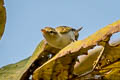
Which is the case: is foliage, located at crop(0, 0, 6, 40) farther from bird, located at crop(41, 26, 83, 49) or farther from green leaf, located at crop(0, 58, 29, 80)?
green leaf, located at crop(0, 58, 29, 80)

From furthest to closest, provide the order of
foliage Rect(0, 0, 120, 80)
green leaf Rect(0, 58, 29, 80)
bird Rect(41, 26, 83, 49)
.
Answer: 1. green leaf Rect(0, 58, 29, 80)
2. bird Rect(41, 26, 83, 49)
3. foliage Rect(0, 0, 120, 80)

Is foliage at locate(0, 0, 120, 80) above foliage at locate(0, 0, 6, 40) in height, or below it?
below

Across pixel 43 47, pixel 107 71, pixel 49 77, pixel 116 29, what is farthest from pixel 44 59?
pixel 116 29

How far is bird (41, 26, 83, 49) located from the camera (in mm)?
1430

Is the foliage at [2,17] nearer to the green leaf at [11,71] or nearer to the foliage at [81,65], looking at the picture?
the foliage at [81,65]

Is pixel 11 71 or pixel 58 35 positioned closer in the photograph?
pixel 58 35

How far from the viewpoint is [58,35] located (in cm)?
147

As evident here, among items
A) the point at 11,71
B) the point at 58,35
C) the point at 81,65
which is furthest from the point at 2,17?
the point at 11,71

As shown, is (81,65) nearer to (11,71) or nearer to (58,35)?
(58,35)

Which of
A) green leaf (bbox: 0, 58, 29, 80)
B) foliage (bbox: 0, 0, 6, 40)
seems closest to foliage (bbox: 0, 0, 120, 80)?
foliage (bbox: 0, 0, 6, 40)

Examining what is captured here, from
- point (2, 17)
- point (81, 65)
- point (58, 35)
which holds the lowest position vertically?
point (81, 65)

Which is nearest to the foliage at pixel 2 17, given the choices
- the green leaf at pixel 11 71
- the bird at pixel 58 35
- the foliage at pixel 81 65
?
the foliage at pixel 81 65

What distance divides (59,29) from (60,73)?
7.3 inches

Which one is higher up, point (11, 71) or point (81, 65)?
point (11, 71)
